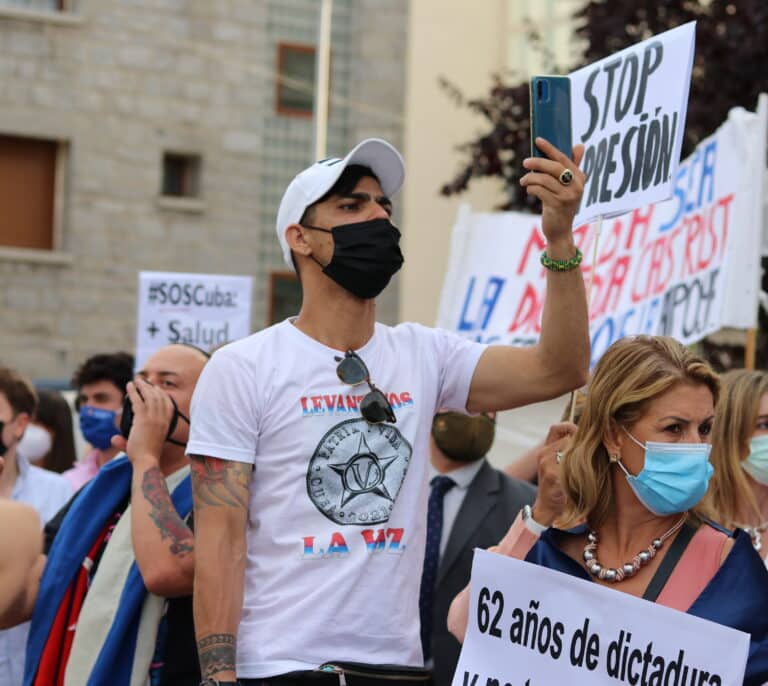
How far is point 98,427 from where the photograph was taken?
23.6ft

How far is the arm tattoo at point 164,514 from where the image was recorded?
176 inches

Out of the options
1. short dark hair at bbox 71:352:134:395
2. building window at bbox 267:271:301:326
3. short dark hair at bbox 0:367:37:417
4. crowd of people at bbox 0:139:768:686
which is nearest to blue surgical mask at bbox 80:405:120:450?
short dark hair at bbox 71:352:134:395

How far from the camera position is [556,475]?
13.3 ft

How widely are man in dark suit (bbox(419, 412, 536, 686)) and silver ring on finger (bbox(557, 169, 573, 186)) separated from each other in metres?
2.69

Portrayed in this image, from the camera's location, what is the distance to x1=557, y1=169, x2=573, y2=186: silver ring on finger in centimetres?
379

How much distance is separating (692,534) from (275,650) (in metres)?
1.02

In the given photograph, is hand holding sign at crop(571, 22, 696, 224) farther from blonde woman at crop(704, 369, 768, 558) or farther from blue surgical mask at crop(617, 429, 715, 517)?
blue surgical mask at crop(617, 429, 715, 517)

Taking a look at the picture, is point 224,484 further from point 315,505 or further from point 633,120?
point 633,120

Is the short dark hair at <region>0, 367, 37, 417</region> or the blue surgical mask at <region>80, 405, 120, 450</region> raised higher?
the short dark hair at <region>0, 367, 37, 417</region>

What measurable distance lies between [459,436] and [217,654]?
9.11 ft

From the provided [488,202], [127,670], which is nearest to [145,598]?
[127,670]

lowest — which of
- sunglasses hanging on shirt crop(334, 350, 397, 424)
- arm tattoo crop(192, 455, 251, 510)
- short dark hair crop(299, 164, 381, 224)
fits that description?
arm tattoo crop(192, 455, 251, 510)

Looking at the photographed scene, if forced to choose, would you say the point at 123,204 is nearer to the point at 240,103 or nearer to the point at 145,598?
the point at 240,103

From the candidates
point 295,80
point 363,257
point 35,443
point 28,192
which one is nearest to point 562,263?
point 363,257
